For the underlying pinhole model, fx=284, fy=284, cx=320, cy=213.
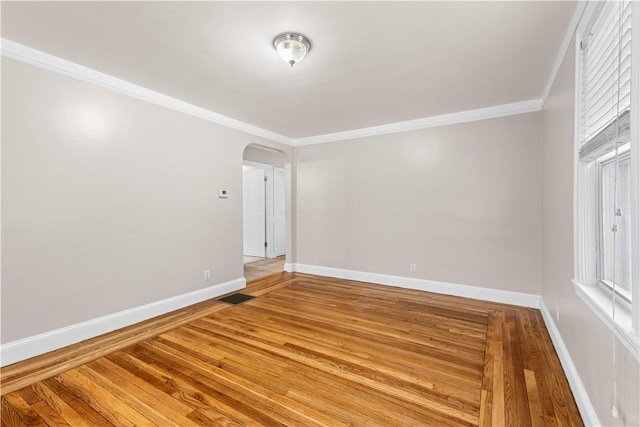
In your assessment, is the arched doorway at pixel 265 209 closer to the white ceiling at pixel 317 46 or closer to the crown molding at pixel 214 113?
the crown molding at pixel 214 113

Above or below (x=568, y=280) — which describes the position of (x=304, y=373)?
below

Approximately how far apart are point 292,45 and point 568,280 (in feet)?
9.21

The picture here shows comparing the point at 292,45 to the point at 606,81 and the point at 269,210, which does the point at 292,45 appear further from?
the point at 269,210

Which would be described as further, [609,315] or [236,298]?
[236,298]

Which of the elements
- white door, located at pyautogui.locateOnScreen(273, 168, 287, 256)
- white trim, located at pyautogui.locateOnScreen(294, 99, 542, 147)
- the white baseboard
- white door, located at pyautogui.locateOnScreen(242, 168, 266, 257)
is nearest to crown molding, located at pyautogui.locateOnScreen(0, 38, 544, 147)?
white trim, located at pyautogui.locateOnScreen(294, 99, 542, 147)

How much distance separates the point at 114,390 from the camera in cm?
193

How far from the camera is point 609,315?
1.34 meters

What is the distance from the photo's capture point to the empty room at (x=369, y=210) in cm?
171

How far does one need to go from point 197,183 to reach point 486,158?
383cm

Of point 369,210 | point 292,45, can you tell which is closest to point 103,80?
point 292,45

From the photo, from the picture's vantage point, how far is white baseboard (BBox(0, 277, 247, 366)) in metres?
2.30

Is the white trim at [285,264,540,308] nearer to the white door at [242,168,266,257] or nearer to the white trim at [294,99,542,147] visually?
the white door at [242,168,266,257]

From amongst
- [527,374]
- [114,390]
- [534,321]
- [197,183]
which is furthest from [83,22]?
[534,321]

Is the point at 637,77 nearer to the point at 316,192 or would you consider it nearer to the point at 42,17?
the point at 42,17
